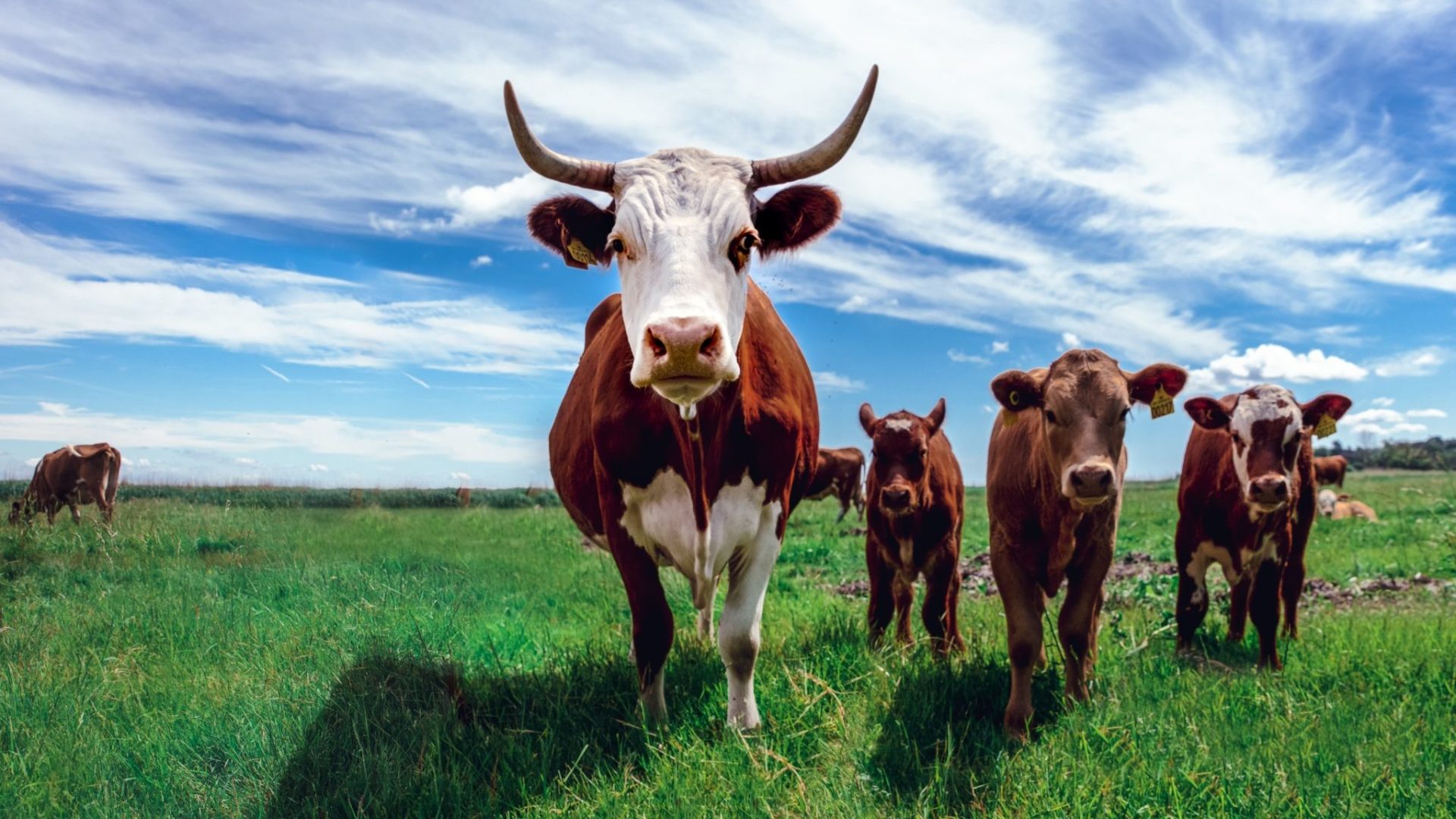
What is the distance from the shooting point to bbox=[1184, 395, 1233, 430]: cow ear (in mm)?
7504

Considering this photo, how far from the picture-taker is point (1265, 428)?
713cm

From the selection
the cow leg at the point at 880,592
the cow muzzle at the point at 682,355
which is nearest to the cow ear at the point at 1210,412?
the cow leg at the point at 880,592

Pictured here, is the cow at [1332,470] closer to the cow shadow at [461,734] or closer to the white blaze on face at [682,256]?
the cow shadow at [461,734]

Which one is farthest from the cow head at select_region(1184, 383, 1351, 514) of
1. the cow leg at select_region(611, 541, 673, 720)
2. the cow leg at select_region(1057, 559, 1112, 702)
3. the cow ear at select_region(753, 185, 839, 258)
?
the cow leg at select_region(611, 541, 673, 720)

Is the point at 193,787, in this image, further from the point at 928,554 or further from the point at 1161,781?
the point at 928,554

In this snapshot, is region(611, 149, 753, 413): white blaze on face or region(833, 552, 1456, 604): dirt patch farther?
region(833, 552, 1456, 604): dirt patch

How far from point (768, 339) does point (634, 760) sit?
2.26 m

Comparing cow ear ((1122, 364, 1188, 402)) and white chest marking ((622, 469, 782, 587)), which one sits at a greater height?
cow ear ((1122, 364, 1188, 402))

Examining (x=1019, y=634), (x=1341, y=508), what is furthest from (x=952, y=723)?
(x=1341, y=508)

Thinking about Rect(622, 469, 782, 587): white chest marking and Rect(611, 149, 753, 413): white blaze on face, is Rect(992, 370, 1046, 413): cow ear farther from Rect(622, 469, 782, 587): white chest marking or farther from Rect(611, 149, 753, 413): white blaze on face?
Rect(611, 149, 753, 413): white blaze on face

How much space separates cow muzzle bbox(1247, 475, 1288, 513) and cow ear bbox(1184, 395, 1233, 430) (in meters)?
0.88

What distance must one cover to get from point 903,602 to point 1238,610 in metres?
2.75

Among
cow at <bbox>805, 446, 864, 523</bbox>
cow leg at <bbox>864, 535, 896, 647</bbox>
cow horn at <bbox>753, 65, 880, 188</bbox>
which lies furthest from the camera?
cow at <bbox>805, 446, 864, 523</bbox>

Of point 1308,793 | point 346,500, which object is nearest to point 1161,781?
point 1308,793
